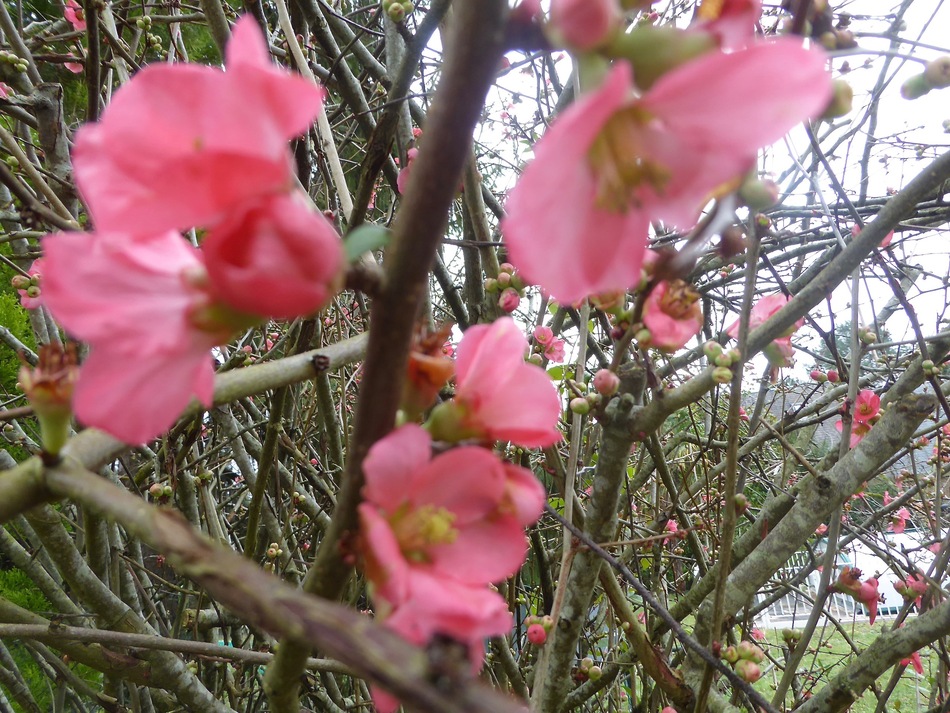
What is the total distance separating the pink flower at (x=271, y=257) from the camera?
0.38 m

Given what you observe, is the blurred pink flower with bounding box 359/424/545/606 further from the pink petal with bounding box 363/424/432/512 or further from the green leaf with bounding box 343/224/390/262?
the green leaf with bounding box 343/224/390/262

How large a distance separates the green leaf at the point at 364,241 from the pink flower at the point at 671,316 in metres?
0.66

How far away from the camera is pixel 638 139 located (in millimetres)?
505

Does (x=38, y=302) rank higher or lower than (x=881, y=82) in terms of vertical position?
lower

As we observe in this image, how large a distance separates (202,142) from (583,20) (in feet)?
0.89

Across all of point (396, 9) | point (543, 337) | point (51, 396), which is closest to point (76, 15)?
point (396, 9)

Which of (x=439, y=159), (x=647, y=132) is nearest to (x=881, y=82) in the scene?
(x=647, y=132)

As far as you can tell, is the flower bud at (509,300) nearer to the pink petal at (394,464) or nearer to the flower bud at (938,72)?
the flower bud at (938,72)

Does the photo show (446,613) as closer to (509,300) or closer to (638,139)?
(638,139)

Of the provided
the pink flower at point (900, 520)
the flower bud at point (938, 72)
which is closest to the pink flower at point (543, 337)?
the flower bud at point (938, 72)

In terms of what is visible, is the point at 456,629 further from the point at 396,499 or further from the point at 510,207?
the point at 510,207

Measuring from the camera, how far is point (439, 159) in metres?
0.42

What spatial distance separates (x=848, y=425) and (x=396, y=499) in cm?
157

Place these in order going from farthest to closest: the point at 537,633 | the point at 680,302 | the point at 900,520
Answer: the point at 900,520
the point at 537,633
the point at 680,302
